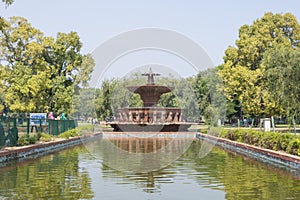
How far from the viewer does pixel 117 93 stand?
67.6m

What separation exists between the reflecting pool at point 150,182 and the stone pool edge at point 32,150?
0.79m

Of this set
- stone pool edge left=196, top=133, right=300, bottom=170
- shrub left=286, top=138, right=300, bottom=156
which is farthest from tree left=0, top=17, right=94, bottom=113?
shrub left=286, top=138, right=300, bottom=156

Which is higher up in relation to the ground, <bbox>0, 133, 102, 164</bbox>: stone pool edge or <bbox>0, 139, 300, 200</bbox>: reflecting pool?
<bbox>0, 133, 102, 164</bbox>: stone pool edge

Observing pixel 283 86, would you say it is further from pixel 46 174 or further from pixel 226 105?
pixel 226 105

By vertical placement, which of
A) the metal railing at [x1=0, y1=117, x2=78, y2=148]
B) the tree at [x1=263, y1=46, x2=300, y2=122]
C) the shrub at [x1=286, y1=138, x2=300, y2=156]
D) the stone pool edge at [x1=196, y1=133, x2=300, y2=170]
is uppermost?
the tree at [x1=263, y1=46, x2=300, y2=122]

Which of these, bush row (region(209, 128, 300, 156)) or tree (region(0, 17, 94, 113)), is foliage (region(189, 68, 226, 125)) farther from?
bush row (region(209, 128, 300, 156))

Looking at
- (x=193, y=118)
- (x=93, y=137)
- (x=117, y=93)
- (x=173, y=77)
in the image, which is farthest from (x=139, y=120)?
(x=173, y=77)

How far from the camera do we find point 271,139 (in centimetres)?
1861

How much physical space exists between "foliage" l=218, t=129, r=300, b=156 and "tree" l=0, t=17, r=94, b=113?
21.8 meters

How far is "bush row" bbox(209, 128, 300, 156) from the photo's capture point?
16.0 meters

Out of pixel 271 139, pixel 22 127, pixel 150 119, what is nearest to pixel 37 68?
pixel 150 119

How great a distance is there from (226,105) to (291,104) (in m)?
32.2

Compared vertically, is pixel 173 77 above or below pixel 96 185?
above

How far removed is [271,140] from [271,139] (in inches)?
2.0
